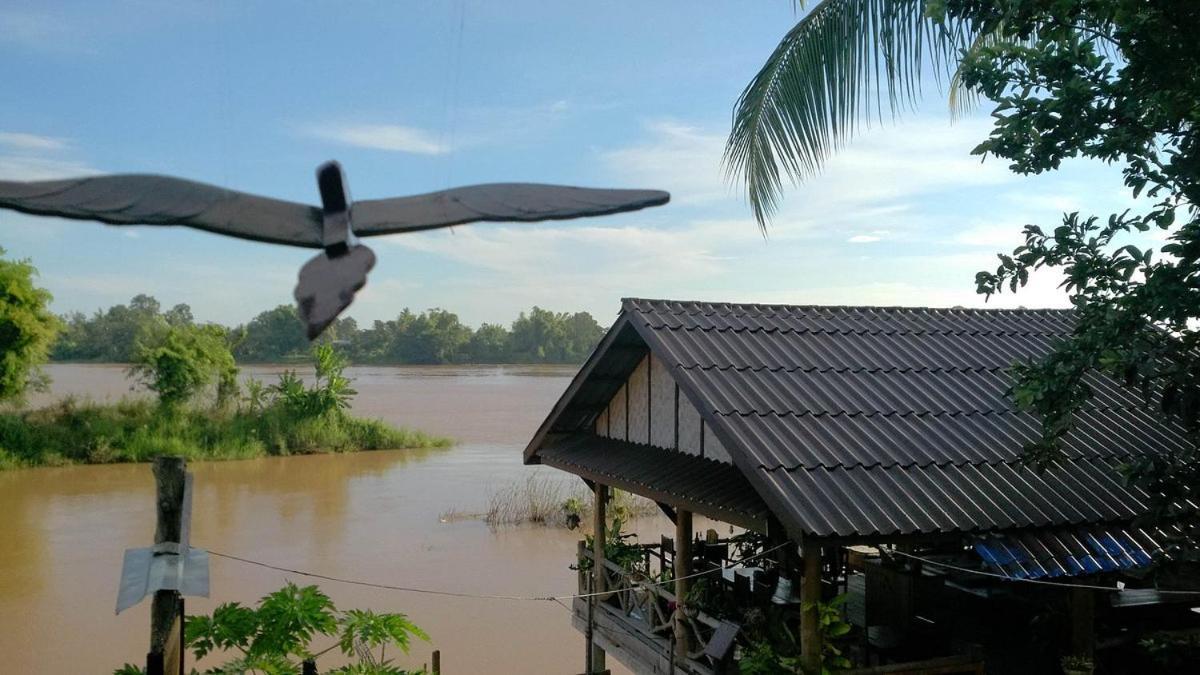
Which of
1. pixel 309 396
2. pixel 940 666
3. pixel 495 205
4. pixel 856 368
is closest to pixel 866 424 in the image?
pixel 856 368

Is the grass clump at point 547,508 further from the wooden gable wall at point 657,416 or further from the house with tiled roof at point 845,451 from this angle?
the wooden gable wall at point 657,416

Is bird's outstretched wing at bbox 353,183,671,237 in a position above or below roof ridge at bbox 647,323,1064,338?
below

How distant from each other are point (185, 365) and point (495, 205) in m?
27.7

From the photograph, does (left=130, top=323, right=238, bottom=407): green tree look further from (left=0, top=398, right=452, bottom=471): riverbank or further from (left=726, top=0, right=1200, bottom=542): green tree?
(left=726, top=0, right=1200, bottom=542): green tree

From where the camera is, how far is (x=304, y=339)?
3.56ft

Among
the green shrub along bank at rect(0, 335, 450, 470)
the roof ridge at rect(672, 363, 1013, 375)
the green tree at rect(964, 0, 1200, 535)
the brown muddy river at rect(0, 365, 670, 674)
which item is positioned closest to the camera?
the green tree at rect(964, 0, 1200, 535)

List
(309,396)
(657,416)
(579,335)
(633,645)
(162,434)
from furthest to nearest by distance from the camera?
(309,396) < (162,434) < (579,335) < (633,645) < (657,416)

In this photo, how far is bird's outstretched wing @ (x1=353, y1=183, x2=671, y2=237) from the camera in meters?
1.06

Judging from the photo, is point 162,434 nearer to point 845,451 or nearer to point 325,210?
point 845,451

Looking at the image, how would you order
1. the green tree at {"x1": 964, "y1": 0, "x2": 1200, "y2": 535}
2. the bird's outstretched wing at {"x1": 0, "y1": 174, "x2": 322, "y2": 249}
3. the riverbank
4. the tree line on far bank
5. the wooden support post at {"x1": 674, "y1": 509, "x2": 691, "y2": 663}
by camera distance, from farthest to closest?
the riverbank < the wooden support post at {"x1": 674, "y1": 509, "x2": 691, "y2": 663} < the green tree at {"x1": 964, "y1": 0, "x2": 1200, "y2": 535} < the tree line on far bank < the bird's outstretched wing at {"x1": 0, "y1": 174, "x2": 322, "y2": 249}

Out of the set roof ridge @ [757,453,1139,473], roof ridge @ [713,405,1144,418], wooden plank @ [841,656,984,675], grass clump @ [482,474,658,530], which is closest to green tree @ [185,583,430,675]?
roof ridge @ [757,453,1139,473]

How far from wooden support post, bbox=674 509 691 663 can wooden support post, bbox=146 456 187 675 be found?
11.3ft

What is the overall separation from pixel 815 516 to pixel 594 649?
4.71 meters

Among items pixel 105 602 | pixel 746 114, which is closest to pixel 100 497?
pixel 105 602
